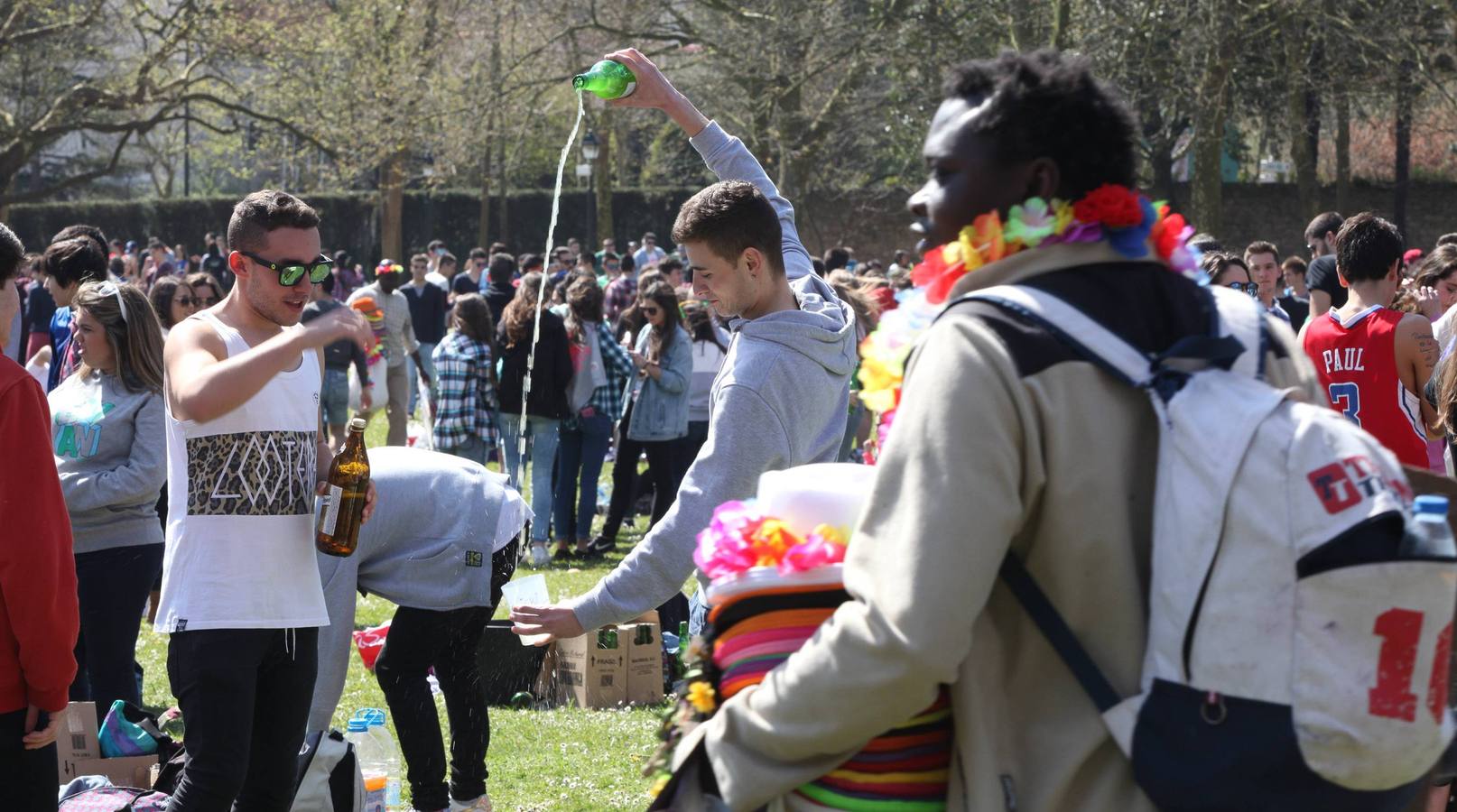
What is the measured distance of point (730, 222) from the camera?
3533mm

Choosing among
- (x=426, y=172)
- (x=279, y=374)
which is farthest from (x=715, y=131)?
(x=426, y=172)

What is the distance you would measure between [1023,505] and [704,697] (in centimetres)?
63

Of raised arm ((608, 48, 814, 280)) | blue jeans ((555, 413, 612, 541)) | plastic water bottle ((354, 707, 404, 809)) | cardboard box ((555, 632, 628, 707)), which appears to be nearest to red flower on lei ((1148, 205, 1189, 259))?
raised arm ((608, 48, 814, 280))

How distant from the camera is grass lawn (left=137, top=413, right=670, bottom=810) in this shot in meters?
5.73

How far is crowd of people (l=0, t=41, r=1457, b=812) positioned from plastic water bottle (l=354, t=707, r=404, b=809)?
0.44 meters

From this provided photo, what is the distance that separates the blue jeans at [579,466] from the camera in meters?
11.1

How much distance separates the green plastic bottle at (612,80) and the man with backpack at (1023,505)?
6.43 ft

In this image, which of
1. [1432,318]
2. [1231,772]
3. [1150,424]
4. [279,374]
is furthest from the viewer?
[1432,318]

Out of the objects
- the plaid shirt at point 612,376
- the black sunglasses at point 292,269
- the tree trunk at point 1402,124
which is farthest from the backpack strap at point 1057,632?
the tree trunk at point 1402,124

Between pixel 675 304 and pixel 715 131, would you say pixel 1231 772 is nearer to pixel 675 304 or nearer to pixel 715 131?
pixel 715 131

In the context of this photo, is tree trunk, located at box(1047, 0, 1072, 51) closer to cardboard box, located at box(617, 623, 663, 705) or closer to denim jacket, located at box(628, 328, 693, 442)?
denim jacket, located at box(628, 328, 693, 442)

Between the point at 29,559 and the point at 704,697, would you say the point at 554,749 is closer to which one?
the point at 29,559

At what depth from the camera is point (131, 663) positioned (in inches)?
231

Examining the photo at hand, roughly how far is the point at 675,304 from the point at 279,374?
6830mm
